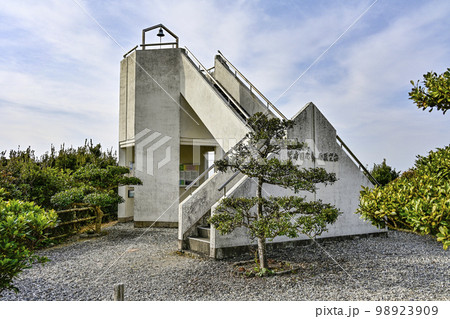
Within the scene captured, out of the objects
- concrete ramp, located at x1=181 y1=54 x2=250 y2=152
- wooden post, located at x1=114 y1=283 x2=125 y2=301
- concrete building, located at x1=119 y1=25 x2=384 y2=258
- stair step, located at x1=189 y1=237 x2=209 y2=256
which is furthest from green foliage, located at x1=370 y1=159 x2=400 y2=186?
wooden post, located at x1=114 y1=283 x2=125 y2=301

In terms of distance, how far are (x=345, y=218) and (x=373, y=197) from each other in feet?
19.6

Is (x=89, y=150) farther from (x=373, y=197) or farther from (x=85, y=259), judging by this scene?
(x=373, y=197)

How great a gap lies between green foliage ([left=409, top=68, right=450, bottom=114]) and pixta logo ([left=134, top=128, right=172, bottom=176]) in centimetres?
960

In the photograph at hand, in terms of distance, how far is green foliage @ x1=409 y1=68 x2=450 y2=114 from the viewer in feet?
13.6

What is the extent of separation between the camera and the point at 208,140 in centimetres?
1354

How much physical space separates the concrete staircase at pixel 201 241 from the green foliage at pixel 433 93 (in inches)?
204

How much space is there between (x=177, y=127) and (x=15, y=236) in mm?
9178

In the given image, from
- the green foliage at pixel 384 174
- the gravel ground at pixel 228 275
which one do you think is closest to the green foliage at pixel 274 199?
the gravel ground at pixel 228 275

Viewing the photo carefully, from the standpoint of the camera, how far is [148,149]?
12.9m

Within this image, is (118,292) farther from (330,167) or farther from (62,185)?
(62,185)

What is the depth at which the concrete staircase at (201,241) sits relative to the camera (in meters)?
7.77

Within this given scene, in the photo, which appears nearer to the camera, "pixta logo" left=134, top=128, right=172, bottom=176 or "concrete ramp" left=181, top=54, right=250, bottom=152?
"concrete ramp" left=181, top=54, right=250, bottom=152

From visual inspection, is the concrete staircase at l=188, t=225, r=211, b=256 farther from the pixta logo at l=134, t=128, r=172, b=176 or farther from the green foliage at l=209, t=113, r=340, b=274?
the pixta logo at l=134, t=128, r=172, b=176
